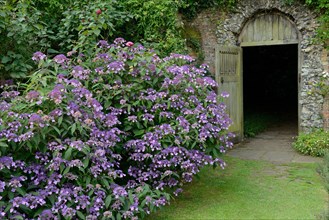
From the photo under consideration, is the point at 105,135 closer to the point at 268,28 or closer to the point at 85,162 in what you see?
the point at 85,162

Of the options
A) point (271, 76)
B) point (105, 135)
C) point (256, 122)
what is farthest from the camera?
point (271, 76)

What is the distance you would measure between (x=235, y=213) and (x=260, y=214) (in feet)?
0.90

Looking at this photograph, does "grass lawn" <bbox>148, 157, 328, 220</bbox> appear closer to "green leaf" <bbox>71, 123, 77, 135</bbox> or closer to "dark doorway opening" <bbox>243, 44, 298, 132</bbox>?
"green leaf" <bbox>71, 123, 77, 135</bbox>

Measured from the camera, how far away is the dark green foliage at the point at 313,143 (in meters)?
8.02

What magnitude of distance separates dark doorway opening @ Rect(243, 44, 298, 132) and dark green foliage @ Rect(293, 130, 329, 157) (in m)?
7.20

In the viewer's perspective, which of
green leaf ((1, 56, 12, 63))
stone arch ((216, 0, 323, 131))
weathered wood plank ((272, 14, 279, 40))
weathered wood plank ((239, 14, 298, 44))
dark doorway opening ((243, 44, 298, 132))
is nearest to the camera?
green leaf ((1, 56, 12, 63))

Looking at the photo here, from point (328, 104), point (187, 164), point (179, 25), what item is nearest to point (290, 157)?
point (328, 104)

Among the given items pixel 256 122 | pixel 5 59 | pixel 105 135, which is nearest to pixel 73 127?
pixel 105 135

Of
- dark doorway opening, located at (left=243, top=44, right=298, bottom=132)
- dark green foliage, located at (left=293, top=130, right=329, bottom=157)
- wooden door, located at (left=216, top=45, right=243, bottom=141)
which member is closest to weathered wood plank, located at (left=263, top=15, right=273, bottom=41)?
wooden door, located at (left=216, top=45, right=243, bottom=141)

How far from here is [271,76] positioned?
16.6m

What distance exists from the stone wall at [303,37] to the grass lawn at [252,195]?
1.76m

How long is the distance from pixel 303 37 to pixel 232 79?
1598 millimetres

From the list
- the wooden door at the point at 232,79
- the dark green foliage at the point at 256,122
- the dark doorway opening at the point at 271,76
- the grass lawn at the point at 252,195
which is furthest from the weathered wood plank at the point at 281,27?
the dark doorway opening at the point at 271,76

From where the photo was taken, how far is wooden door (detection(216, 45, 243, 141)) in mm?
8742
